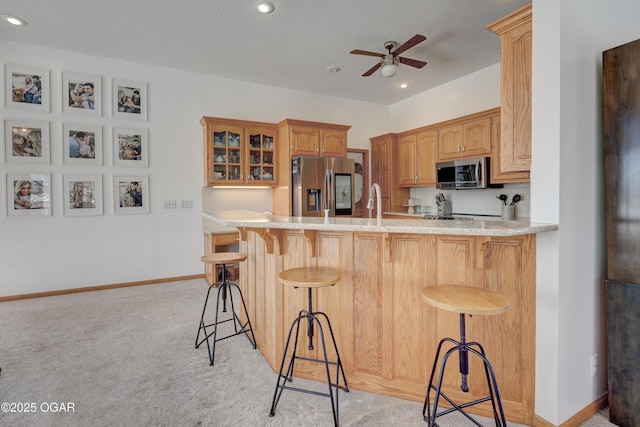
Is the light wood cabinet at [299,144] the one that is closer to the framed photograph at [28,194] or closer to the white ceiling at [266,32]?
the white ceiling at [266,32]

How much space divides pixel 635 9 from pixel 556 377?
2.31 meters

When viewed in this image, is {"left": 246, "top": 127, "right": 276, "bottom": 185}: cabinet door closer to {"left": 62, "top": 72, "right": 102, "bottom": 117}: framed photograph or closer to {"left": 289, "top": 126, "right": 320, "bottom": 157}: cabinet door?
{"left": 289, "top": 126, "right": 320, "bottom": 157}: cabinet door

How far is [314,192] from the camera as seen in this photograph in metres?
4.75

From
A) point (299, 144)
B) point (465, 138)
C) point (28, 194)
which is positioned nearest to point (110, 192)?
point (28, 194)

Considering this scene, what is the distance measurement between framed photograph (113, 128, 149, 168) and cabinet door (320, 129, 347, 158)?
8.34 feet

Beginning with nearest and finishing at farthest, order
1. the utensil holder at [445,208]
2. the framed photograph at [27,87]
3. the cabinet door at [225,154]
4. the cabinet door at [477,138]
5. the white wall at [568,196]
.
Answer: the white wall at [568,196] → the framed photograph at [27,87] → the cabinet door at [477,138] → the cabinet door at [225,154] → the utensil holder at [445,208]

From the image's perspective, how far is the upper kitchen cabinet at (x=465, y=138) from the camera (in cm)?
418

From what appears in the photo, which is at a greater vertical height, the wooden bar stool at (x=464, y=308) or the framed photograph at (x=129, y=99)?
the framed photograph at (x=129, y=99)

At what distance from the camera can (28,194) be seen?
12.5 ft

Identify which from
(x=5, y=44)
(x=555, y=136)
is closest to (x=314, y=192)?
(x=555, y=136)

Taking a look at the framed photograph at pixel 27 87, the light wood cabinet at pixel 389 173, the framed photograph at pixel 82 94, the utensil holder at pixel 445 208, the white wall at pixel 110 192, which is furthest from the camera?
the light wood cabinet at pixel 389 173

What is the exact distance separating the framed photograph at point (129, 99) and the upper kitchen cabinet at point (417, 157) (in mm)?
4084

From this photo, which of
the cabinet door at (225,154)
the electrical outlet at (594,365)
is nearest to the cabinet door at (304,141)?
the cabinet door at (225,154)

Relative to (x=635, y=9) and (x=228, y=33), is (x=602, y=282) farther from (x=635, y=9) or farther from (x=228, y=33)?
(x=228, y=33)
